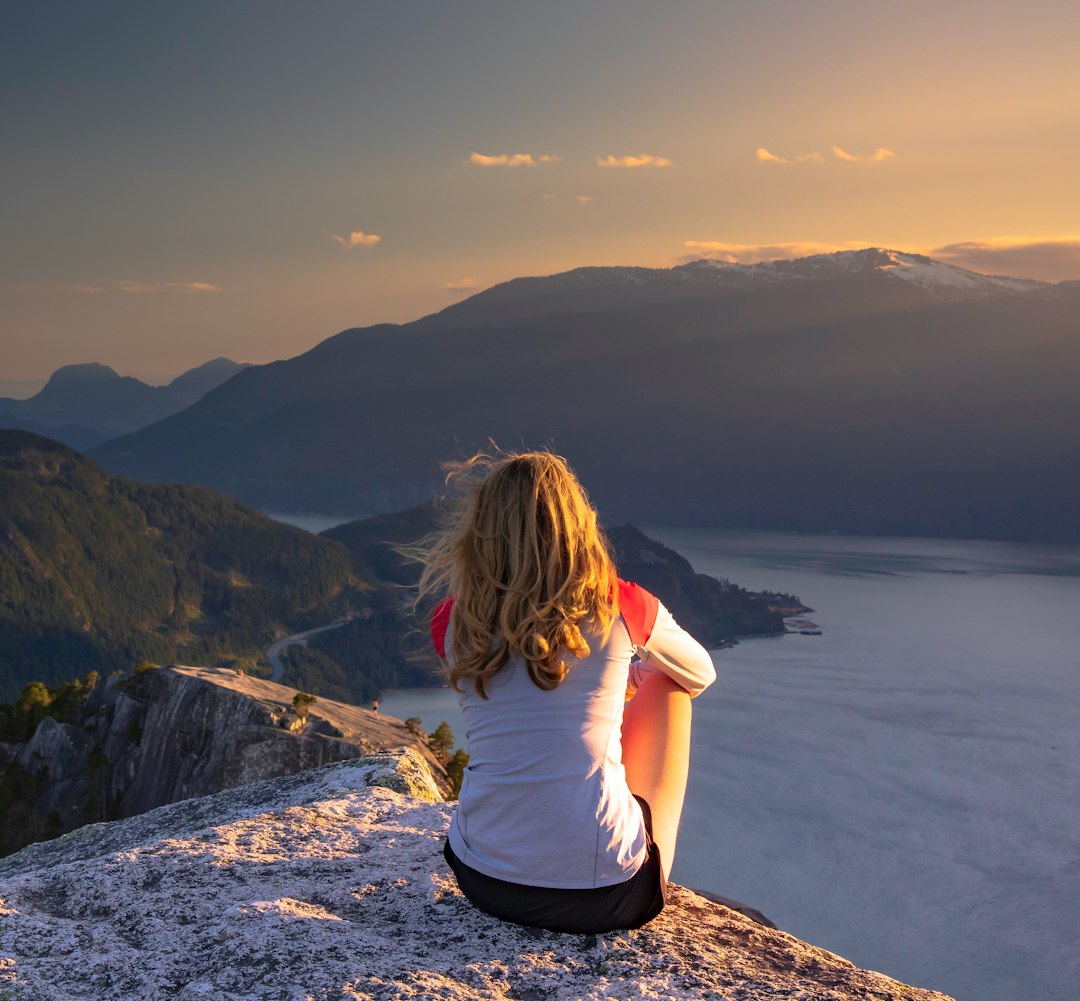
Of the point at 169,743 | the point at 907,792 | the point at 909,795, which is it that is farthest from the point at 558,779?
the point at 907,792

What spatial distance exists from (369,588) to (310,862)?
521 ft

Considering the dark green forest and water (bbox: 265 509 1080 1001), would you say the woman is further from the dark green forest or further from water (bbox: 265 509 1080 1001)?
the dark green forest

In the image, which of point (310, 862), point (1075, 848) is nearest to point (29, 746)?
point (310, 862)

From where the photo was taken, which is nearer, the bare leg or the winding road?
the bare leg

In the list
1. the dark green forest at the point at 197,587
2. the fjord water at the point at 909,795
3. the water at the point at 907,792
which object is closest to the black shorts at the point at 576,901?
the water at the point at 907,792

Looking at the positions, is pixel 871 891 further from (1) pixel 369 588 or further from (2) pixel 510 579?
(1) pixel 369 588

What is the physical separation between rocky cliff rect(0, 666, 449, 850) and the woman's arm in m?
15.9

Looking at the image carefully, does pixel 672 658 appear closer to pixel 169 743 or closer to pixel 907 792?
pixel 169 743

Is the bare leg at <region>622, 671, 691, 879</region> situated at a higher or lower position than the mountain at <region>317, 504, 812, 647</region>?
higher

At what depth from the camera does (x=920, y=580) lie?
175 metres

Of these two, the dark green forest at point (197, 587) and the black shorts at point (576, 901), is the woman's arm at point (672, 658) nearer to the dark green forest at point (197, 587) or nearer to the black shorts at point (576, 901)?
the black shorts at point (576, 901)

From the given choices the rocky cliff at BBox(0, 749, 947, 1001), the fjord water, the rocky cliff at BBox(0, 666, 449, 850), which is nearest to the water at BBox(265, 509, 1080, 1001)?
the fjord water

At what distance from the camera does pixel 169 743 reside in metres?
28.0

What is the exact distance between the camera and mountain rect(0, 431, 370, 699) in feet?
430
